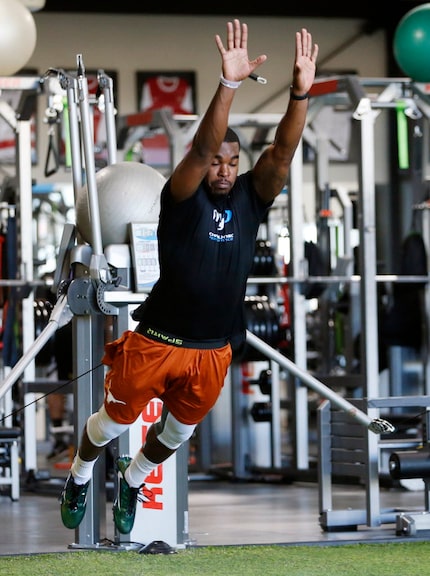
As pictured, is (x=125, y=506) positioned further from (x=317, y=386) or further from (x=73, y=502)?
(x=317, y=386)

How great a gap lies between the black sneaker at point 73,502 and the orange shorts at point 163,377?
446mm

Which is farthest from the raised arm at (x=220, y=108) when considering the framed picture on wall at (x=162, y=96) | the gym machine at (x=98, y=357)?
the framed picture on wall at (x=162, y=96)

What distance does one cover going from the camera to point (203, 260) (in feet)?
13.3

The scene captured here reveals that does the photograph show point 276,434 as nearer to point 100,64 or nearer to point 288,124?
point 288,124

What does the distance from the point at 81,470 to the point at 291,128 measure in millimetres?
1496

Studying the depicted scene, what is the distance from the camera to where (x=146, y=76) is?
13695 mm

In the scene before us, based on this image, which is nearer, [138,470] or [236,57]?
[236,57]

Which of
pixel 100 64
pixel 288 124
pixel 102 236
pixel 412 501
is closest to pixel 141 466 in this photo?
pixel 102 236

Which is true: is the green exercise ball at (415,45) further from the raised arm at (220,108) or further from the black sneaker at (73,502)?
the black sneaker at (73,502)

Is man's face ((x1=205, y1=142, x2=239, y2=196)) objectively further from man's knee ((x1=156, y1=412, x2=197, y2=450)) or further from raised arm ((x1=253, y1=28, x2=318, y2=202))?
man's knee ((x1=156, y1=412, x2=197, y2=450))

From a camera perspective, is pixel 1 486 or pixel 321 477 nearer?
pixel 321 477

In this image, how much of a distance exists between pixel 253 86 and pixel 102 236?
9202 mm

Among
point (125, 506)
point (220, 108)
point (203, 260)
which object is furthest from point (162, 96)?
point (220, 108)

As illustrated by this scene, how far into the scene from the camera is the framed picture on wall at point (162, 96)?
44.9 feet
